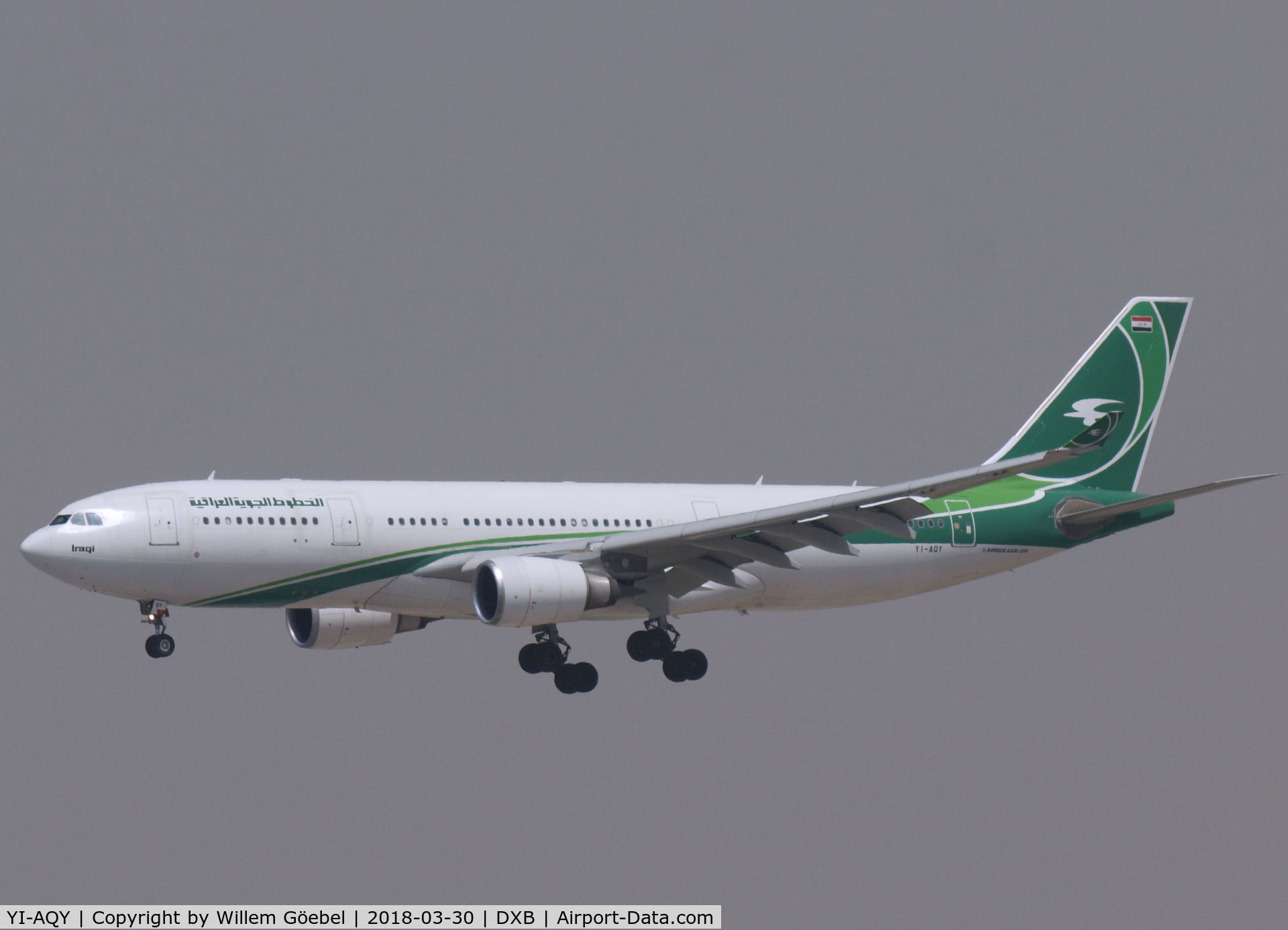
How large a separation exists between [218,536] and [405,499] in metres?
4.20

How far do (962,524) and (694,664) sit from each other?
7.67 metres

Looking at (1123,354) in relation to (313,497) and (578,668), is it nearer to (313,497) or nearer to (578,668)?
(578,668)

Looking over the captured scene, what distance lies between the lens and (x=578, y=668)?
4259 cm

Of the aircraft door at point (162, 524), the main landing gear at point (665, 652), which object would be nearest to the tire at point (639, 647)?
the main landing gear at point (665, 652)

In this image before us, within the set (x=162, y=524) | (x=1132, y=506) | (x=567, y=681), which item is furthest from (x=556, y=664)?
(x=1132, y=506)

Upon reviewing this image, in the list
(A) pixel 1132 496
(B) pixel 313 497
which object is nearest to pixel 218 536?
(B) pixel 313 497

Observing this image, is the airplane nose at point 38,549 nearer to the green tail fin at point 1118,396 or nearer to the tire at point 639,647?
the tire at point 639,647

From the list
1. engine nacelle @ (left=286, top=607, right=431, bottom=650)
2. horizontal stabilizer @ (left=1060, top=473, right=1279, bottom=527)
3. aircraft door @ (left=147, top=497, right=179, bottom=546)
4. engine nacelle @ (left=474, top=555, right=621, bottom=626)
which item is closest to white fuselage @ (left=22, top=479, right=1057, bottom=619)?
aircraft door @ (left=147, top=497, right=179, bottom=546)

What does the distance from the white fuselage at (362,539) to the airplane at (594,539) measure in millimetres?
41

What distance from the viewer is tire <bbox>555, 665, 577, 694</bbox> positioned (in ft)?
139

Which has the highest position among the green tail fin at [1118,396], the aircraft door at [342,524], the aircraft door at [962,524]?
the green tail fin at [1118,396]

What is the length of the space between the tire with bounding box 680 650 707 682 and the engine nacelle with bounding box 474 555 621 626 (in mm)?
4068

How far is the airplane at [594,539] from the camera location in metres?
36.9

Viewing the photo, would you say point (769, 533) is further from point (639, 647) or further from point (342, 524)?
point (342, 524)
